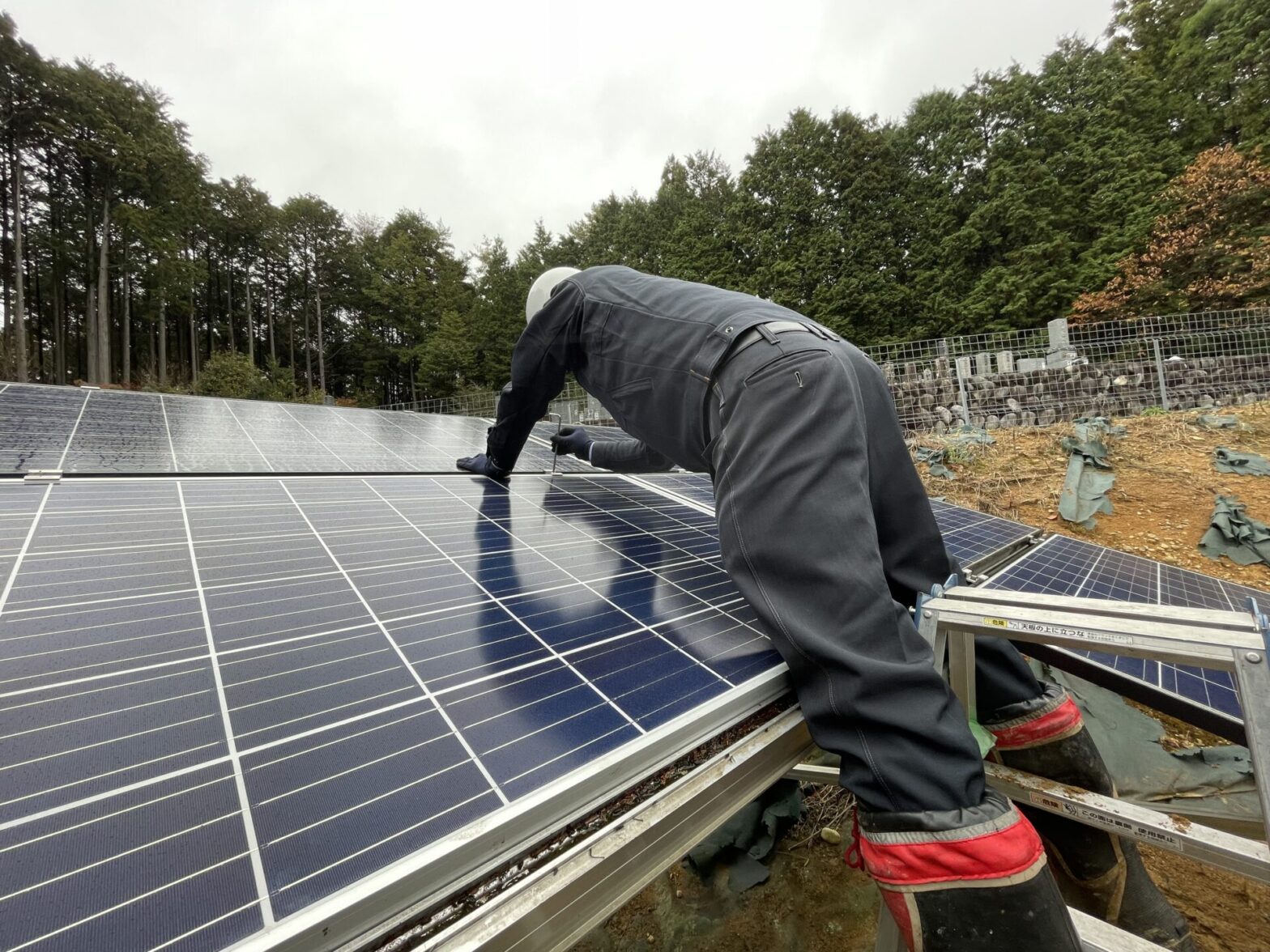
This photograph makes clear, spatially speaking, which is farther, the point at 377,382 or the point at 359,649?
the point at 377,382

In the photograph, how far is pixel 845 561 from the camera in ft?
4.48

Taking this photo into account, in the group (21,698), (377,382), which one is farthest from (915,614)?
(377,382)

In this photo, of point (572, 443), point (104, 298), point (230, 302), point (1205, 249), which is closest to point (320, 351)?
point (230, 302)

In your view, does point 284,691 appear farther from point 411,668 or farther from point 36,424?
point 36,424

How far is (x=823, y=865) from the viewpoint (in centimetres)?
333

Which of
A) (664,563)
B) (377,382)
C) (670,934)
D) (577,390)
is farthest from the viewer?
(377,382)

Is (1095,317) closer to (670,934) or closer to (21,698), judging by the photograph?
(670,934)

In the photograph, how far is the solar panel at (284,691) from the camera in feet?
2.62

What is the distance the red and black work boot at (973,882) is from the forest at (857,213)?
79.6ft

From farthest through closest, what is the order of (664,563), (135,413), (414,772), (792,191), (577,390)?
(792,191), (577,390), (135,413), (664,563), (414,772)

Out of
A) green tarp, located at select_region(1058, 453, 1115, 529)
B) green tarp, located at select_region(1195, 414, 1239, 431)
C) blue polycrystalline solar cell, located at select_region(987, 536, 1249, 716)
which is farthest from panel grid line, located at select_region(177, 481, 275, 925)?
green tarp, located at select_region(1195, 414, 1239, 431)

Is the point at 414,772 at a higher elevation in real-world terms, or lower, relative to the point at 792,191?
lower

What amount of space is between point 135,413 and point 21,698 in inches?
154

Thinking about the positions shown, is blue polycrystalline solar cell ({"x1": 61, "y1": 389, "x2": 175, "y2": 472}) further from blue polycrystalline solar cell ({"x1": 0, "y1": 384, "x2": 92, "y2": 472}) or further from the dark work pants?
the dark work pants
